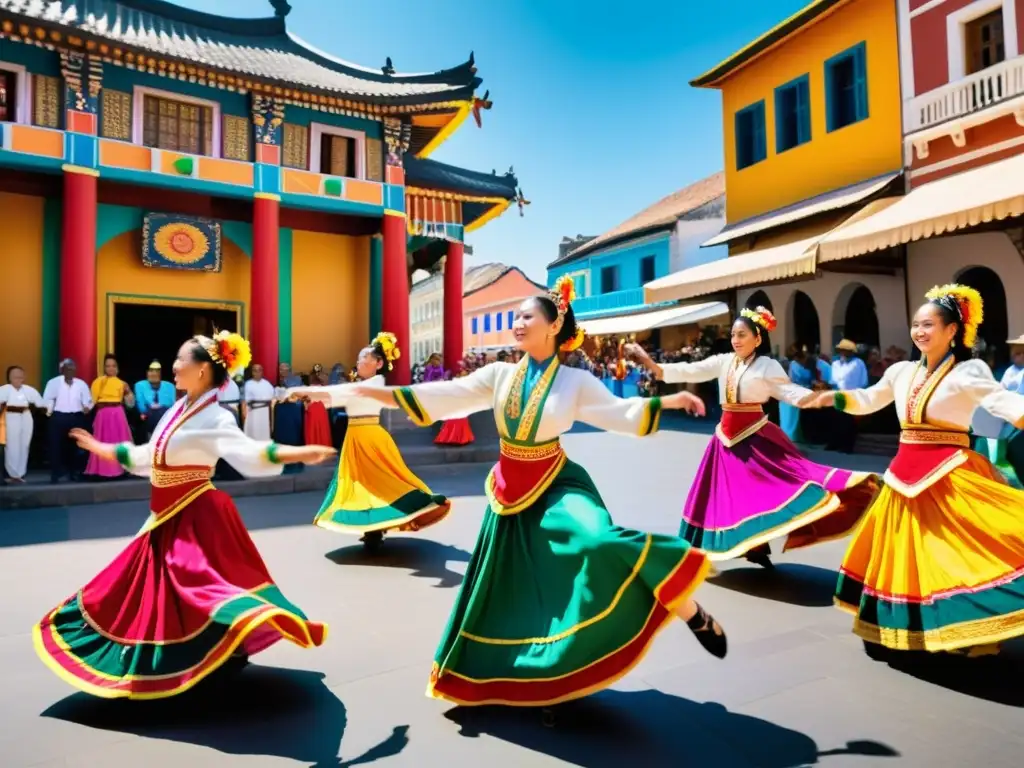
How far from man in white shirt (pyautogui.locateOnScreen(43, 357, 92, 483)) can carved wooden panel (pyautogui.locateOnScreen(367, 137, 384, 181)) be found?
7.50 m

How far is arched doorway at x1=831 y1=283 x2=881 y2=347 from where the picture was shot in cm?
1524

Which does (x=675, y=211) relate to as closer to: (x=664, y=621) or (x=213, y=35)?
(x=213, y=35)

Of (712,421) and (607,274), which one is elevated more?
(607,274)

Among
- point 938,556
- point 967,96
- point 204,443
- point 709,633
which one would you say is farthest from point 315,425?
point 967,96

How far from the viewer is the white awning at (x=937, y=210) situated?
9.22 meters

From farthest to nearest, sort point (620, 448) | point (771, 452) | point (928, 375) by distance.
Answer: point (620, 448) < point (771, 452) < point (928, 375)

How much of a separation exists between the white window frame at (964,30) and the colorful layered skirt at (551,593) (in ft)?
41.6

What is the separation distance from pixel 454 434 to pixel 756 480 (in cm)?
850

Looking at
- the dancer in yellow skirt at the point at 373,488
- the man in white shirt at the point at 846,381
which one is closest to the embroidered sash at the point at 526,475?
the dancer in yellow skirt at the point at 373,488

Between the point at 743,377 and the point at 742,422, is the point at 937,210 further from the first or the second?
the point at 742,422

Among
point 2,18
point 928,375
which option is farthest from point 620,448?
point 2,18

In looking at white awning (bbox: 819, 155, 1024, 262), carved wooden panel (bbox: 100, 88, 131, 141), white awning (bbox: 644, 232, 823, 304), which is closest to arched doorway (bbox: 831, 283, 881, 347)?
white awning (bbox: 644, 232, 823, 304)

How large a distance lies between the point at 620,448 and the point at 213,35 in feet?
41.1

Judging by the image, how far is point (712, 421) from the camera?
1875 cm
